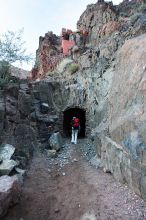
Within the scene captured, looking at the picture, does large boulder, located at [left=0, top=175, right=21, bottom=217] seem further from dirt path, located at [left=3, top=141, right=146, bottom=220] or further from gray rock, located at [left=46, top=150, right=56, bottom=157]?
gray rock, located at [left=46, top=150, right=56, bottom=157]

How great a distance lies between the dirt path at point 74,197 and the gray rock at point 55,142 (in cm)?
179

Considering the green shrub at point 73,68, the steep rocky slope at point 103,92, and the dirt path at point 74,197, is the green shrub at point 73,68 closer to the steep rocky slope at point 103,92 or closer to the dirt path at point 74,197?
the steep rocky slope at point 103,92

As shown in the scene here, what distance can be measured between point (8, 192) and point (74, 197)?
2397mm

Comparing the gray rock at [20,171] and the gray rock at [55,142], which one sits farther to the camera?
the gray rock at [55,142]

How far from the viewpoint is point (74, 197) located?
9000 millimetres

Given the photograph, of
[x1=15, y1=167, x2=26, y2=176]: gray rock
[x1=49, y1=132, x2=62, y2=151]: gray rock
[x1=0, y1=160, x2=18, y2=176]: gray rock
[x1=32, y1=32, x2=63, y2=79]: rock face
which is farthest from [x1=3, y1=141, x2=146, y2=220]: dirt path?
[x1=32, y1=32, x2=63, y2=79]: rock face

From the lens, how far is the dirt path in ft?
26.2

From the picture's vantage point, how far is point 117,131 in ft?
31.1

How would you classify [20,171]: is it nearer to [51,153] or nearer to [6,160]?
[6,160]

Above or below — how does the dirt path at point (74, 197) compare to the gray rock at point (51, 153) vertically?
below

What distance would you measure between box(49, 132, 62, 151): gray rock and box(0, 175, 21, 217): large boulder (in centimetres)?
468

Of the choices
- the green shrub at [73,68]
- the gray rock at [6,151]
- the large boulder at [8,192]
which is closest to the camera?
the large boulder at [8,192]

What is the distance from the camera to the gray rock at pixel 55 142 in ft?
43.8

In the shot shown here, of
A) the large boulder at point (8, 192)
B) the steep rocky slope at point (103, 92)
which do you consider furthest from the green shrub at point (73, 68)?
the large boulder at point (8, 192)
